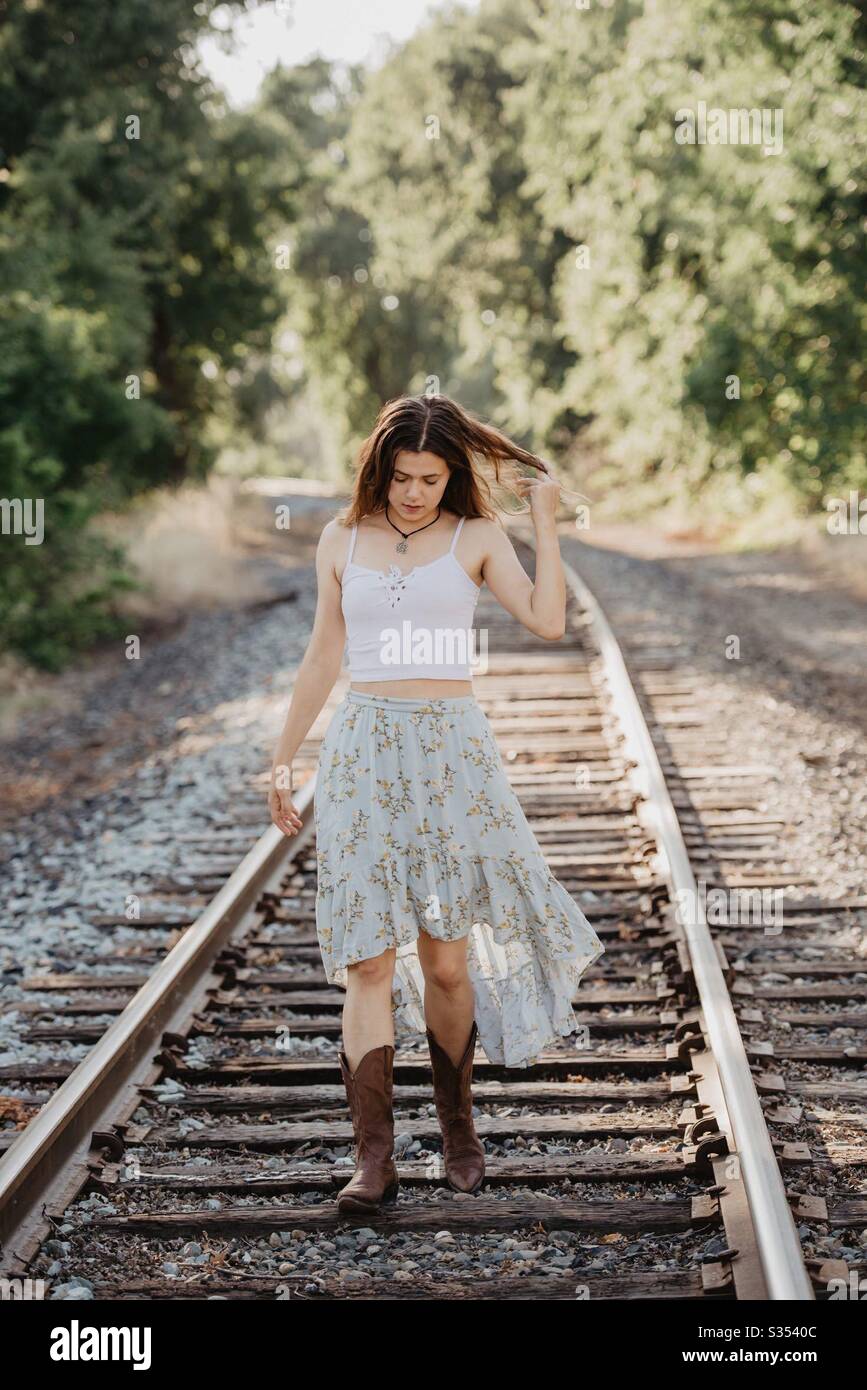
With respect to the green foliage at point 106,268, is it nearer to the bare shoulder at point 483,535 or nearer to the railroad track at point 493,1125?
the railroad track at point 493,1125

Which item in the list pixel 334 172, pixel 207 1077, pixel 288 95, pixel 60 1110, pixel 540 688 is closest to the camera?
pixel 60 1110

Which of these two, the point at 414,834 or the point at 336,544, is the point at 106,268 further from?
the point at 414,834

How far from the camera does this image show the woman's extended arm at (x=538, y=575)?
3312mm

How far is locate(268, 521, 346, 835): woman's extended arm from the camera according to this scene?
3.43 meters

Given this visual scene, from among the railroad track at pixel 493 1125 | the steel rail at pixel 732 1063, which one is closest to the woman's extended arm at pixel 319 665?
the railroad track at pixel 493 1125

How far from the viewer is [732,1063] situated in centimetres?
376

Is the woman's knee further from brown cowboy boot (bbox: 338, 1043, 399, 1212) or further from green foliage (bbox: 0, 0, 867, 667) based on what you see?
green foliage (bbox: 0, 0, 867, 667)

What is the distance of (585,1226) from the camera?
10.7 feet

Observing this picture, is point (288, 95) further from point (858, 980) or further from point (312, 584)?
point (858, 980)

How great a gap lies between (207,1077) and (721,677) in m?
6.36

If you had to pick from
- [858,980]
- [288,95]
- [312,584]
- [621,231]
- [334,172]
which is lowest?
[858,980]

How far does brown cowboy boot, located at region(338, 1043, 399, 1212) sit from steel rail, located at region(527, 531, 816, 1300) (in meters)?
0.84
